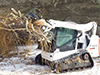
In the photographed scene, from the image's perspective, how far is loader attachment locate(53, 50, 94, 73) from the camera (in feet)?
14.7

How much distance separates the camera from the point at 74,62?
473 cm

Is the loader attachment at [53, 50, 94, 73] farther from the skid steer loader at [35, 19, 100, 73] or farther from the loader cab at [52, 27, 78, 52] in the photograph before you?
the loader cab at [52, 27, 78, 52]

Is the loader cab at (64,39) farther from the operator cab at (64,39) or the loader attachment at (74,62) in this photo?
the loader attachment at (74,62)

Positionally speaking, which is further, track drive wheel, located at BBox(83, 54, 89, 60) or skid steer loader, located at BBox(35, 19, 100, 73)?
track drive wheel, located at BBox(83, 54, 89, 60)

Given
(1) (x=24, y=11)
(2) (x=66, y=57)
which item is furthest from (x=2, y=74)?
(1) (x=24, y=11)

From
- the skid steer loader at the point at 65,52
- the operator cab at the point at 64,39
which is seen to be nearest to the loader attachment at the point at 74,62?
the skid steer loader at the point at 65,52

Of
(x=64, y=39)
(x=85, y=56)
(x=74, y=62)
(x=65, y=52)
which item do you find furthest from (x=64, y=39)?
(x=85, y=56)

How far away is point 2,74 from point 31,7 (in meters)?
9.50

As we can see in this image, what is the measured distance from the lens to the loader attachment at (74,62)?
4.47m

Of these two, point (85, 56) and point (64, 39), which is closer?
point (64, 39)

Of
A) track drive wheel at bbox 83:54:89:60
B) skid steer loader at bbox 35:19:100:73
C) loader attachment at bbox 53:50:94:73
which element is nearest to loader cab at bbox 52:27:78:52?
skid steer loader at bbox 35:19:100:73

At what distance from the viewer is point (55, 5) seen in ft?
40.1

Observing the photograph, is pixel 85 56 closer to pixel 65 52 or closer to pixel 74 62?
pixel 74 62

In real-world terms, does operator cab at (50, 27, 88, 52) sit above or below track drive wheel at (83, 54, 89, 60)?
above
